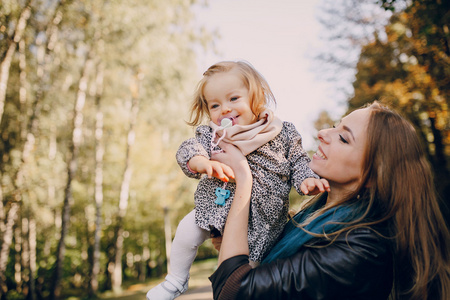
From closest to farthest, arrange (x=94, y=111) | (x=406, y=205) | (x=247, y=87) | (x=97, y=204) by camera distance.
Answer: (x=406, y=205), (x=247, y=87), (x=97, y=204), (x=94, y=111)

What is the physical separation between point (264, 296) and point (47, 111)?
1653 cm

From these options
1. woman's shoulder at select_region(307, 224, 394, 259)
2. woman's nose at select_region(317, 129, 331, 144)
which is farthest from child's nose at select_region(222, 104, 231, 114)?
woman's shoulder at select_region(307, 224, 394, 259)

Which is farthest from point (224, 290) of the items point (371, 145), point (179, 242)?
point (371, 145)

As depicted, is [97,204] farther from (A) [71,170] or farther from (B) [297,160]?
(B) [297,160]

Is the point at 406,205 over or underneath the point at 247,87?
underneath

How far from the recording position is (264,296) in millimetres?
1405

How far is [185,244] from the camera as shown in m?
1.97

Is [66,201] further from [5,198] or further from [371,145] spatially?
[371,145]

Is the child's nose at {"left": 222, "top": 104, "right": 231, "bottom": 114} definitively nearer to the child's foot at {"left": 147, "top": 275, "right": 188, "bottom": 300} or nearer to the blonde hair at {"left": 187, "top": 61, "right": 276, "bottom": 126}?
the blonde hair at {"left": 187, "top": 61, "right": 276, "bottom": 126}

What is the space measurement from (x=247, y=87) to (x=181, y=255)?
1105 millimetres

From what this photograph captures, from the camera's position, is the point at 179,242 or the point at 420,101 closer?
the point at 179,242

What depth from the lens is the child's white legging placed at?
76.1 inches

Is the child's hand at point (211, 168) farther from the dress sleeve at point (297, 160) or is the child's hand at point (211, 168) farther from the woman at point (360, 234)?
the dress sleeve at point (297, 160)

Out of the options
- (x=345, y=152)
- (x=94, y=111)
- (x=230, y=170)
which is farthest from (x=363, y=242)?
(x=94, y=111)
